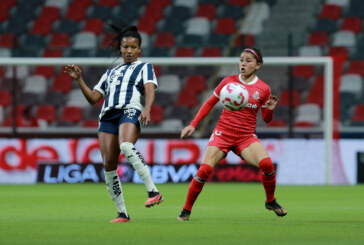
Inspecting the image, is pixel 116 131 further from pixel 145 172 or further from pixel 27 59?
pixel 27 59

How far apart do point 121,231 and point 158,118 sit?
Result: 11643 mm

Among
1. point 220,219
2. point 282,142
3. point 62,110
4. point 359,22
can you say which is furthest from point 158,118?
point 220,219

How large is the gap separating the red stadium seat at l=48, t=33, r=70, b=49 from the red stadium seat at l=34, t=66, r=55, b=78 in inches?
160

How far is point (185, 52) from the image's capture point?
62.4 ft

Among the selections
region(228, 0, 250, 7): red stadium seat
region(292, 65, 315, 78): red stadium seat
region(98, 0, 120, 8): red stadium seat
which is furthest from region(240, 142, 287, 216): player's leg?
region(98, 0, 120, 8): red stadium seat

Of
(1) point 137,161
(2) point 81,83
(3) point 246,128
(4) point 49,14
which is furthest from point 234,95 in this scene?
(4) point 49,14

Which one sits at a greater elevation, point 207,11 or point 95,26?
point 207,11

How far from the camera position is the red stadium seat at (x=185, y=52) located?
739 inches

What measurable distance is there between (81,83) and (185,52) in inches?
448

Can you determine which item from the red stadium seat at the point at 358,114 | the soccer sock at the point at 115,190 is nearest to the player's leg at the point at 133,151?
the soccer sock at the point at 115,190

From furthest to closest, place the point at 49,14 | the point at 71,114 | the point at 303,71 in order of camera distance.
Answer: the point at 49,14
the point at 71,114
the point at 303,71

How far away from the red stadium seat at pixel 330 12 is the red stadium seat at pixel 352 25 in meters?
0.39

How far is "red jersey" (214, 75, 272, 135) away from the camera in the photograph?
821 cm

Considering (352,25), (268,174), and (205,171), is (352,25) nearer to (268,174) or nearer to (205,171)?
(268,174)
